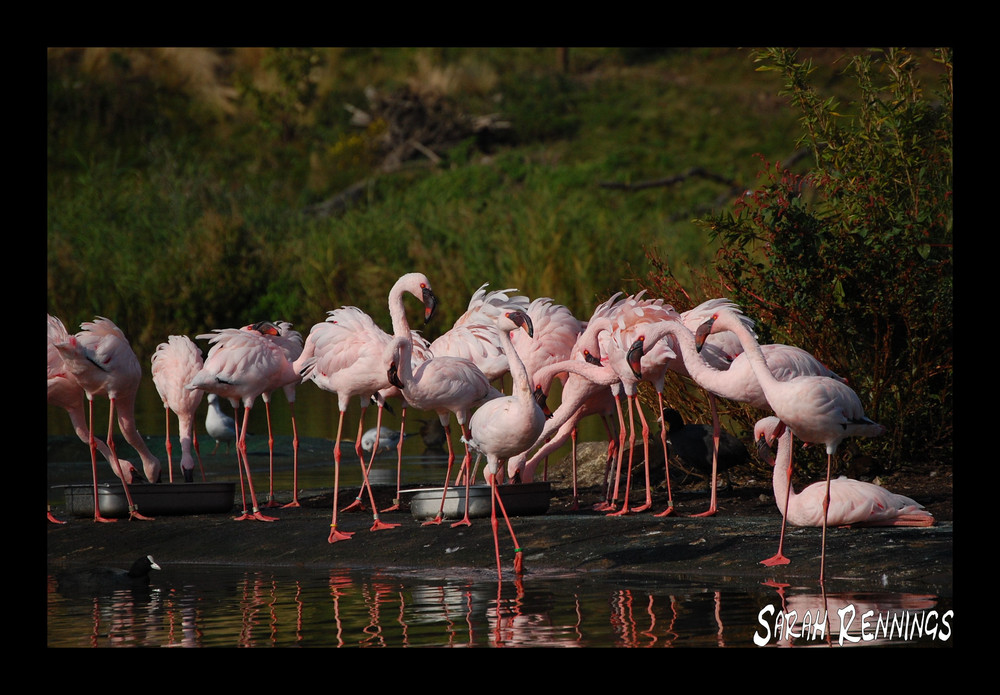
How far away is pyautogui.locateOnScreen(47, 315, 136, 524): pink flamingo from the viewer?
931cm

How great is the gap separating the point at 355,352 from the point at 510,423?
6.94ft

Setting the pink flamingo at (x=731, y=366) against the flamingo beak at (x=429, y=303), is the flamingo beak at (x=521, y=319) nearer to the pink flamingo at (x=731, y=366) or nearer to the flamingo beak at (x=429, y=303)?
the pink flamingo at (x=731, y=366)

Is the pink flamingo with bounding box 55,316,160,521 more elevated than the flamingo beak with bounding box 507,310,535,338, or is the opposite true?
the flamingo beak with bounding box 507,310,535,338

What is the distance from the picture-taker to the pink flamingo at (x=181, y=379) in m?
10.3

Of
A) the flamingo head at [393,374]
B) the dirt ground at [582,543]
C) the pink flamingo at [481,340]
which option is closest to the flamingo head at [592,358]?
the pink flamingo at [481,340]

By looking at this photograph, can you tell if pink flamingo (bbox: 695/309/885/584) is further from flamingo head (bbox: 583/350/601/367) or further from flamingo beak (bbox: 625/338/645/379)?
flamingo head (bbox: 583/350/601/367)

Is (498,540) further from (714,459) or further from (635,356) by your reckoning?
(714,459)

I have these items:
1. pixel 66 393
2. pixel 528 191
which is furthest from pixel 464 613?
pixel 528 191

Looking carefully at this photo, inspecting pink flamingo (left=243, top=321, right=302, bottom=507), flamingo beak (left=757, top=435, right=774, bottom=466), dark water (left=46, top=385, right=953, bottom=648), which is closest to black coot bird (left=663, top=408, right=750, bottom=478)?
flamingo beak (left=757, top=435, right=774, bottom=466)

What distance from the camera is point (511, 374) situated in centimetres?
909

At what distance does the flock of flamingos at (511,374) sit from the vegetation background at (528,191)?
125 centimetres

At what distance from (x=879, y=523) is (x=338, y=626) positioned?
3.44m

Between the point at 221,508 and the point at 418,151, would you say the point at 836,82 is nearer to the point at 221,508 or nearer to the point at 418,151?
the point at 418,151

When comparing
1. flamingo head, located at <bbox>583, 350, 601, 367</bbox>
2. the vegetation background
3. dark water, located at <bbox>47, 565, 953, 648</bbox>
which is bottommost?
dark water, located at <bbox>47, 565, 953, 648</bbox>
